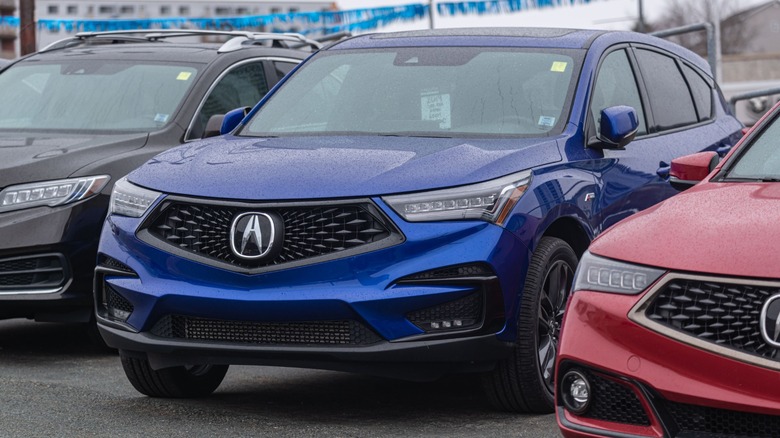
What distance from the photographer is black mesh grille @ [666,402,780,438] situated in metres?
4.12

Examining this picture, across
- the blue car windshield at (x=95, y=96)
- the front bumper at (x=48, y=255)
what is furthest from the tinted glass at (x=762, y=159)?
the blue car windshield at (x=95, y=96)

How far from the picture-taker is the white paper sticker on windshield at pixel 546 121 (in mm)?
6517

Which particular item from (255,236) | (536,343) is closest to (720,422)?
(536,343)

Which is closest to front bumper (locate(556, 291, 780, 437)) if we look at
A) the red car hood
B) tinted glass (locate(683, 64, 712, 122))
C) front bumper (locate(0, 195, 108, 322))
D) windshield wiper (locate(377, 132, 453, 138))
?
the red car hood

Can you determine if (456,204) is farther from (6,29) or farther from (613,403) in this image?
(6,29)

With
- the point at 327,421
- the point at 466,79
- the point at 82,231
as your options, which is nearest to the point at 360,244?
the point at 327,421

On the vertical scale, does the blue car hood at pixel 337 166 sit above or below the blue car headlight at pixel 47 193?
above

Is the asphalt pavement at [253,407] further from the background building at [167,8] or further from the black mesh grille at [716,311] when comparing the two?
the background building at [167,8]

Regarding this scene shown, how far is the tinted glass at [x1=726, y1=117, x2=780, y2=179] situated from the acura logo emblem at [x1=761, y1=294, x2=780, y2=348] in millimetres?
1198

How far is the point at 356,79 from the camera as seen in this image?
716 cm

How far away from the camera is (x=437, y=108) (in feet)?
22.1

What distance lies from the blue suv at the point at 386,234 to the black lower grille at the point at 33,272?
4.01 ft

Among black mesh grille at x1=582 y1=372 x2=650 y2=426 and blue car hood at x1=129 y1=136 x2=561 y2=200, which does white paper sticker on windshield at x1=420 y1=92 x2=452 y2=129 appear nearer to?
blue car hood at x1=129 y1=136 x2=561 y2=200

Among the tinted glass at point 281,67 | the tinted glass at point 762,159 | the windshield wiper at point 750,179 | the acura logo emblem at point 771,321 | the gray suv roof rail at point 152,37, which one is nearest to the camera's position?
the acura logo emblem at point 771,321
